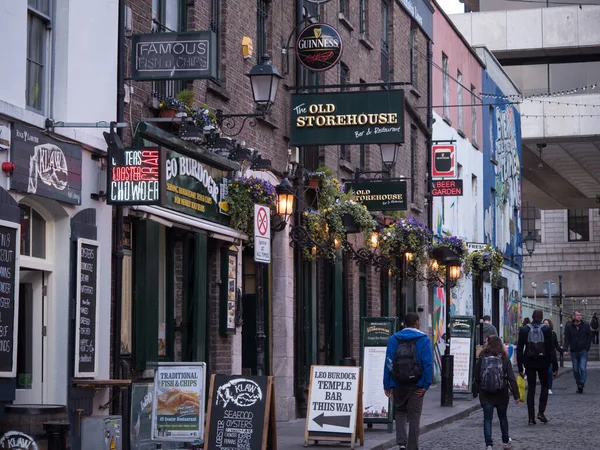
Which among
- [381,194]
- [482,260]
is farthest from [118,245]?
[482,260]

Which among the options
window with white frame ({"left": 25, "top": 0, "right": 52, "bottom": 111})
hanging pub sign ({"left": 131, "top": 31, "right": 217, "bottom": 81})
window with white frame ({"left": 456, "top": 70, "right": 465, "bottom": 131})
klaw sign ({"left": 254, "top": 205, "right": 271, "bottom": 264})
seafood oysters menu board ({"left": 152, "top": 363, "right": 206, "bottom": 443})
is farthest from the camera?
window with white frame ({"left": 456, "top": 70, "right": 465, "bottom": 131})

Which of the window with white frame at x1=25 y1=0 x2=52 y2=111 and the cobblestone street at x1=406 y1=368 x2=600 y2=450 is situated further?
the cobblestone street at x1=406 y1=368 x2=600 y2=450

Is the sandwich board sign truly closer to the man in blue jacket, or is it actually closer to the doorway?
the man in blue jacket

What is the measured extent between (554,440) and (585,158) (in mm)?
40140

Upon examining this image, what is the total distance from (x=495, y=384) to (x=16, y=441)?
752 cm

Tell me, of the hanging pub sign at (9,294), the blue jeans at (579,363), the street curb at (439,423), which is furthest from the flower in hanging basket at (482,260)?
the hanging pub sign at (9,294)

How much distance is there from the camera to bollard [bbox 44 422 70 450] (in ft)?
34.8

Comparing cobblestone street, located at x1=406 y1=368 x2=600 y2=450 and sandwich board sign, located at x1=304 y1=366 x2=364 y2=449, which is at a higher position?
sandwich board sign, located at x1=304 y1=366 x2=364 y2=449

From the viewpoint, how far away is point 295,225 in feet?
68.5

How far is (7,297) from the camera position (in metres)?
12.2

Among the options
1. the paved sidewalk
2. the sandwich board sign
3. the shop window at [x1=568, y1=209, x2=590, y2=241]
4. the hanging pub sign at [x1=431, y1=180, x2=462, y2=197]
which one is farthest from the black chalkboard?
the shop window at [x1=568, y1=209, x2=590, y2=241]

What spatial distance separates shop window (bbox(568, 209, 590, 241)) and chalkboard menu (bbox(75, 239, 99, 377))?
6192 centimetres

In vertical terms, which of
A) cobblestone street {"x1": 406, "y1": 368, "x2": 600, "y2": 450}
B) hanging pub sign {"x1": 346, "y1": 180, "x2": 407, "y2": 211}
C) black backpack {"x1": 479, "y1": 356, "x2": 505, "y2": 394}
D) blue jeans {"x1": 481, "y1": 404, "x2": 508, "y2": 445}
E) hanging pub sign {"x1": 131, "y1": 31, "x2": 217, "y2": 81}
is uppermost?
hanging pub sign {"x1": 131, "y1": 31, "x2": 217, "y2": 81}

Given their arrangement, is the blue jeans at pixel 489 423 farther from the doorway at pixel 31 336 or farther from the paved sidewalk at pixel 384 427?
the doorway at pixel 31 336
